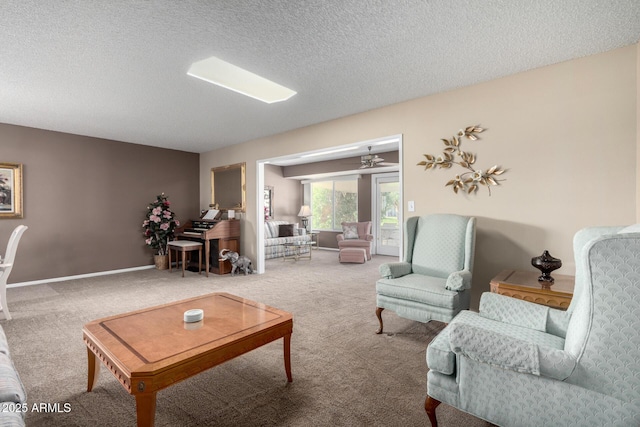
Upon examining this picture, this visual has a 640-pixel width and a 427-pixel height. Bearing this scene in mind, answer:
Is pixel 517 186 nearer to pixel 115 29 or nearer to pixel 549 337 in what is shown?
pixel 549 337

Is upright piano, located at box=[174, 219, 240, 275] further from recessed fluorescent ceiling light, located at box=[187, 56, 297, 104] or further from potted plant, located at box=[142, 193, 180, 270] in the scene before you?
recessed fluorescent ceiling light, located at box=[187, 56, 297, 104]

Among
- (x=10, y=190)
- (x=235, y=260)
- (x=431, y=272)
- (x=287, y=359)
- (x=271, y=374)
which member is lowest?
(x=271, y=374)

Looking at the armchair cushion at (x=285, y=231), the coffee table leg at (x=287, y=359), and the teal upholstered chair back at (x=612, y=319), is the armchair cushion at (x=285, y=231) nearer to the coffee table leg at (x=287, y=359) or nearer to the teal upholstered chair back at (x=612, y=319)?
the coffee table leg at (x=287, y=359)

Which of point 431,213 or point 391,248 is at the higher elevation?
point 431,213

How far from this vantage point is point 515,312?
6.26 feet

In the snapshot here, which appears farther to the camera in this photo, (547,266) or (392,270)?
(392,270)

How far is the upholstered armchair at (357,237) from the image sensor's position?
7.21 meters

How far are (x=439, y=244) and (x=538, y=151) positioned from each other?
1.24 meters

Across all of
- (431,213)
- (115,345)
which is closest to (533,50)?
(431,213)

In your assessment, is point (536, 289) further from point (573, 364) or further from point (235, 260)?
point (235, 260)

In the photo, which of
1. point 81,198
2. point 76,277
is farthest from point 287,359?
point 81,198

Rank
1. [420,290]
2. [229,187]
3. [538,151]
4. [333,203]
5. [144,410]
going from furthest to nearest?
1. [333,203]
2. [229,187]
3. [538,151]
4. [420,290]
5. [144,410]

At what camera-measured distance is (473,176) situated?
3285 mm

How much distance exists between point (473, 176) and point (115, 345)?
11.0ft
